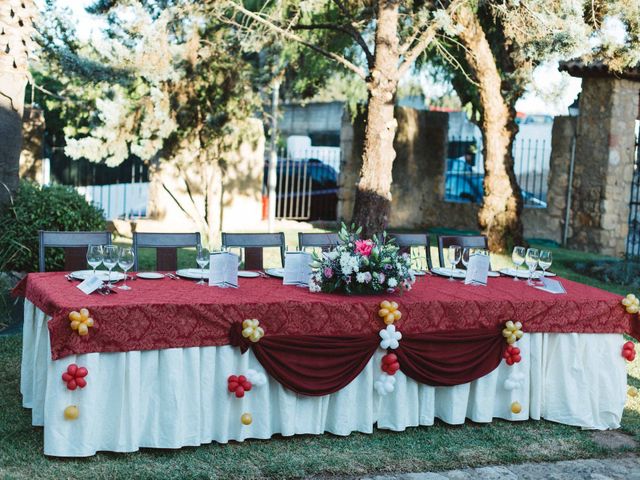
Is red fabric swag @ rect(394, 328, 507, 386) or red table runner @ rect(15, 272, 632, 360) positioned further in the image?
red fabric swag @ rect(394, 328, 507, 386)

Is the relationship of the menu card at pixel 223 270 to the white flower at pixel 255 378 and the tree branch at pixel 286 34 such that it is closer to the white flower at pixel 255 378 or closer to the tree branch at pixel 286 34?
the white flower at pixel 255 378

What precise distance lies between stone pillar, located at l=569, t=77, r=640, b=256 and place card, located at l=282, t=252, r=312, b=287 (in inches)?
366

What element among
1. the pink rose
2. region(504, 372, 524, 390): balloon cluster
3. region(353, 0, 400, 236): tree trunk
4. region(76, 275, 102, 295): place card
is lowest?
region(504, 372, 524, 390): balloon cluster

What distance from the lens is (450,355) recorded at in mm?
4793

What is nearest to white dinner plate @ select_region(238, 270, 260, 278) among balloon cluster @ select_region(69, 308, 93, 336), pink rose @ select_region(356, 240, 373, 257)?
pink rose @ select_region(356, 240, 373, 257)

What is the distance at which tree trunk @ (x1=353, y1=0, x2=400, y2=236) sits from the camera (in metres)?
8.79

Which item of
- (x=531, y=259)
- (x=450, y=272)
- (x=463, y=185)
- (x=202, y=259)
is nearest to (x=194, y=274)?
(x=202, y=259)

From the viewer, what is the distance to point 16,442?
4.22 metres

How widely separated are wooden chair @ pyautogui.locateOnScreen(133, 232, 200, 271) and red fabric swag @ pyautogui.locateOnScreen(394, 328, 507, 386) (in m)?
1.80

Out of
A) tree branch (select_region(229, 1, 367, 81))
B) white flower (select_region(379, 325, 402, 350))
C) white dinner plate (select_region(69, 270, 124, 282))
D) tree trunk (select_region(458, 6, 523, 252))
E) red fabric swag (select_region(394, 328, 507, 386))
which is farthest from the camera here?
tree trunk (select_region(458, 6, 523, 252))

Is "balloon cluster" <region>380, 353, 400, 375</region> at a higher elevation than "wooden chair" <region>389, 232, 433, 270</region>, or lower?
lower

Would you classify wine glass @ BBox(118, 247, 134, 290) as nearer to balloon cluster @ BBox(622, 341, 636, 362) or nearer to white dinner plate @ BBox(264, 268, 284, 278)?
white dinner plate @ BBox(264, 268, 284, 278)

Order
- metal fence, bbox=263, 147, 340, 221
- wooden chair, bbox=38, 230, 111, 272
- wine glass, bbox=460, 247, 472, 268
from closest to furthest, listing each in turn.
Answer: wooden chair, bbox=38, 230, 111, 272 → wine glass, bbox=460, 247, 472, 268 → metal fence, bbox=263, 147, 340, 221

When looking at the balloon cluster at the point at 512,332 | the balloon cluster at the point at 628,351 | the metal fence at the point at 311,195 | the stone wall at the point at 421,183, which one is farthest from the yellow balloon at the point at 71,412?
the metal fence at the point at 311,195
